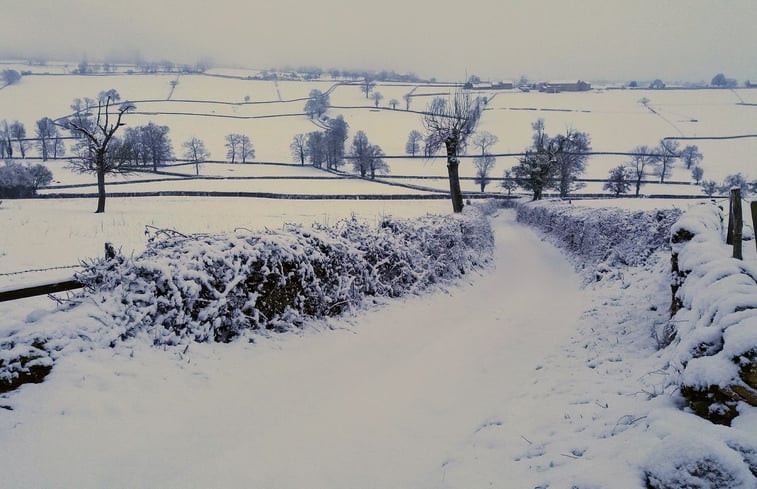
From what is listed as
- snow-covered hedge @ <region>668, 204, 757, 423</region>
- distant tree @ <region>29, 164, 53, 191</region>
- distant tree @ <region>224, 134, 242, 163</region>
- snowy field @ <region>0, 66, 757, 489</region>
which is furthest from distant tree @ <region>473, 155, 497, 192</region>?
snow-covered hedge @ <region>668, 204, 757, 423</region>

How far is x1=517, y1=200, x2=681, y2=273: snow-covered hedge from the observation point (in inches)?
443

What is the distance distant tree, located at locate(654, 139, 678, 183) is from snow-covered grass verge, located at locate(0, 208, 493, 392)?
88.3 metres

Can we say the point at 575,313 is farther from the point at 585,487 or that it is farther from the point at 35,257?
the point at 35,257

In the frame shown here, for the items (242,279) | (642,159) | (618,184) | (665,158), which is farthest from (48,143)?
(665,158)

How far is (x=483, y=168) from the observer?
84500 mm

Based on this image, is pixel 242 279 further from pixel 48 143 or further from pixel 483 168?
pixel 48 143

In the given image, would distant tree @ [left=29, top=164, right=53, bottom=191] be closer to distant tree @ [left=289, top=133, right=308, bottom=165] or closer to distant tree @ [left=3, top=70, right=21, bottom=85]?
distant tree @ [left=289, top=133, right=308, bottom=165]

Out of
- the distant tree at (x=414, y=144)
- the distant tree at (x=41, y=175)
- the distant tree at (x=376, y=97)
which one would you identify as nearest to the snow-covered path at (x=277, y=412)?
the distant tree at (x=41, y=175)

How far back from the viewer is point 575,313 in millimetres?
9633

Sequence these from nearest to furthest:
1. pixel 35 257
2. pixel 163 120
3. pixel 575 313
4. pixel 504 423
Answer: pixel 504 423 < pixel 575 313 < pixel 35 257 < pixel 163 120

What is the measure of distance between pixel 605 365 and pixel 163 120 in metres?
141

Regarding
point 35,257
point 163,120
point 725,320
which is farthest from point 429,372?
point 163,120

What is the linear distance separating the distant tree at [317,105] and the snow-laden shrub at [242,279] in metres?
133

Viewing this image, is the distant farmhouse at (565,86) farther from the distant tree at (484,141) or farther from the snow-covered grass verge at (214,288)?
the snow-covered grass verge at (214,288)
